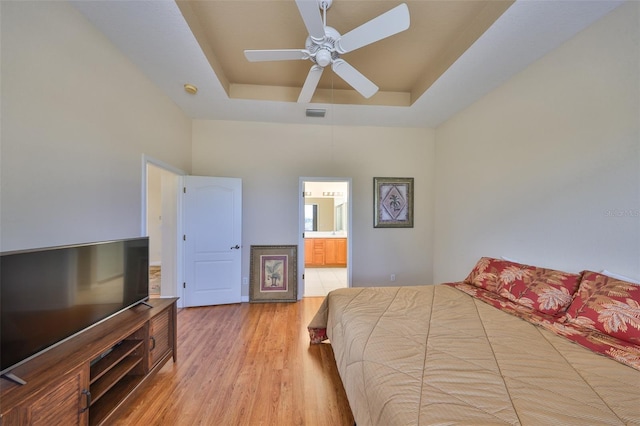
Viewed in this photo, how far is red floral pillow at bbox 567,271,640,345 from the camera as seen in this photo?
1.28 metres

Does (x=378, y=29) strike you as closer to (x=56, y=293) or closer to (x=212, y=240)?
(x=56, y=293)

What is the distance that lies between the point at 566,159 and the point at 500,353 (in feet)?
5.97

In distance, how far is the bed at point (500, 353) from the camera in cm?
85

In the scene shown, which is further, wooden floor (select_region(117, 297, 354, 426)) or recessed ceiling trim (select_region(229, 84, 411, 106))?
recessed ceiling trim (select_region(229, 84, 411, 106))

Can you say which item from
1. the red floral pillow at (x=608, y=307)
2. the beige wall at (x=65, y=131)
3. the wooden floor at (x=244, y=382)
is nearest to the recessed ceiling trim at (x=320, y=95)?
the beige wall at (x=65, y=131)

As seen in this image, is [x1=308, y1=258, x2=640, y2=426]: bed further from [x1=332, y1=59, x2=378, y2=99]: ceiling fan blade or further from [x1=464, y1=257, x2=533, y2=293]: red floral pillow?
[x1=332, y1=59, x2=378, y2=99]: ceiling fan blade

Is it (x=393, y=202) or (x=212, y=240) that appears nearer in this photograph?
(x=212, y=240)

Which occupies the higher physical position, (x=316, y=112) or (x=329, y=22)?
(x=329, y=22)

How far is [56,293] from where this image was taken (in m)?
1.21

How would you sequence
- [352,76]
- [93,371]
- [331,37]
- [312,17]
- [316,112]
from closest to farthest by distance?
[93,371] < [312,17] < [331,37] < [352,76] < [316,112]

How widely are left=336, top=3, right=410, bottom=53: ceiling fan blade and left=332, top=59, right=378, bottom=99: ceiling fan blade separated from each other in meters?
0.16

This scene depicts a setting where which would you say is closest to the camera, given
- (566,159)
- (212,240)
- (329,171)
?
(566,159)

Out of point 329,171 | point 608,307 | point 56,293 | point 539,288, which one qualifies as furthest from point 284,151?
point 608,307

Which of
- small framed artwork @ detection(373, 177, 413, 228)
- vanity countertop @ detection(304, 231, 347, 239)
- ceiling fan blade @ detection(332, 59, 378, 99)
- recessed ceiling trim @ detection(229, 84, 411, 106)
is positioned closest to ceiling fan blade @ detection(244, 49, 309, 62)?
ceiling fan blade @ detection(332, 59, 378, 99)
